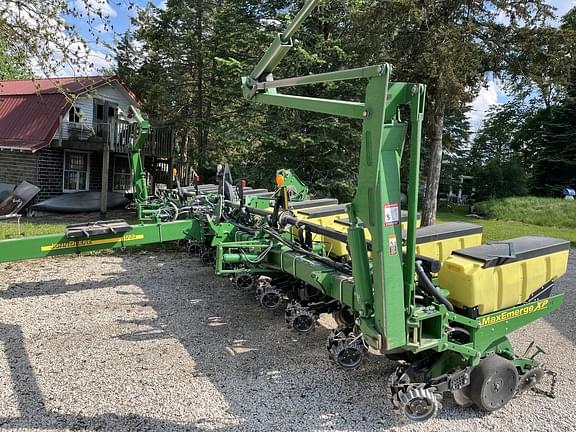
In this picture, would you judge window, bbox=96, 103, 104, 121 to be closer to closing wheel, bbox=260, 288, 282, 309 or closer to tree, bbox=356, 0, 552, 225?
tree, bbox=356, 0, 552, 225

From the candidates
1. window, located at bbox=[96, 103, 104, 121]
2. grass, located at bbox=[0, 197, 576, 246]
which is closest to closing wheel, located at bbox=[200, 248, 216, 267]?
grass, located at bbox=[0, 197, 576, 246]

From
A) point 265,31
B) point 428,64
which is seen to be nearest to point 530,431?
point 428,64

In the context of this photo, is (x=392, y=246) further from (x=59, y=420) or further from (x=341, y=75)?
(x=59, y=420)

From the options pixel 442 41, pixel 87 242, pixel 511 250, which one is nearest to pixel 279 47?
pixel 511 250

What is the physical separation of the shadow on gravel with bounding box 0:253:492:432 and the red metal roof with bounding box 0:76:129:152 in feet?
39.8

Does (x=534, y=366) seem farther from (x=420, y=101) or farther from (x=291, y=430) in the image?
(x=420, y=101)

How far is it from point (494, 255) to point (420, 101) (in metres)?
1.30

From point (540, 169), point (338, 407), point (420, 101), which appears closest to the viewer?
point (420, 101)

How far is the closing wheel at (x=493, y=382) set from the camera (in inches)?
136

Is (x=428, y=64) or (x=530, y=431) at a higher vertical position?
(x=428, y=64)

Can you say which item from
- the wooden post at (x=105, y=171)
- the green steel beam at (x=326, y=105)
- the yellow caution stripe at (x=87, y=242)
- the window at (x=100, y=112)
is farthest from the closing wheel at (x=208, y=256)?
the window at (x=100, y=112)

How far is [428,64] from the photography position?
484 inches

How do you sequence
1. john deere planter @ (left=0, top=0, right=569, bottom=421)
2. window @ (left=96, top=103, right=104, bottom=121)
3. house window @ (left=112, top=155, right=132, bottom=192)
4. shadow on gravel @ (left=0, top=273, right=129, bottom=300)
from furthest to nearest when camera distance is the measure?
house window @ (left=112, top=155, right=132, bottom=192) → window @ (left=96, top=103, right=104, bottom=121) → shadow on gravel @ (left=0, top=273, right=129, bottom=300) → john deere planter @ (left=0, top=0, right=569, bottom=421)

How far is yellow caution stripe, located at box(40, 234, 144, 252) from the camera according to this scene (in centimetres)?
543
